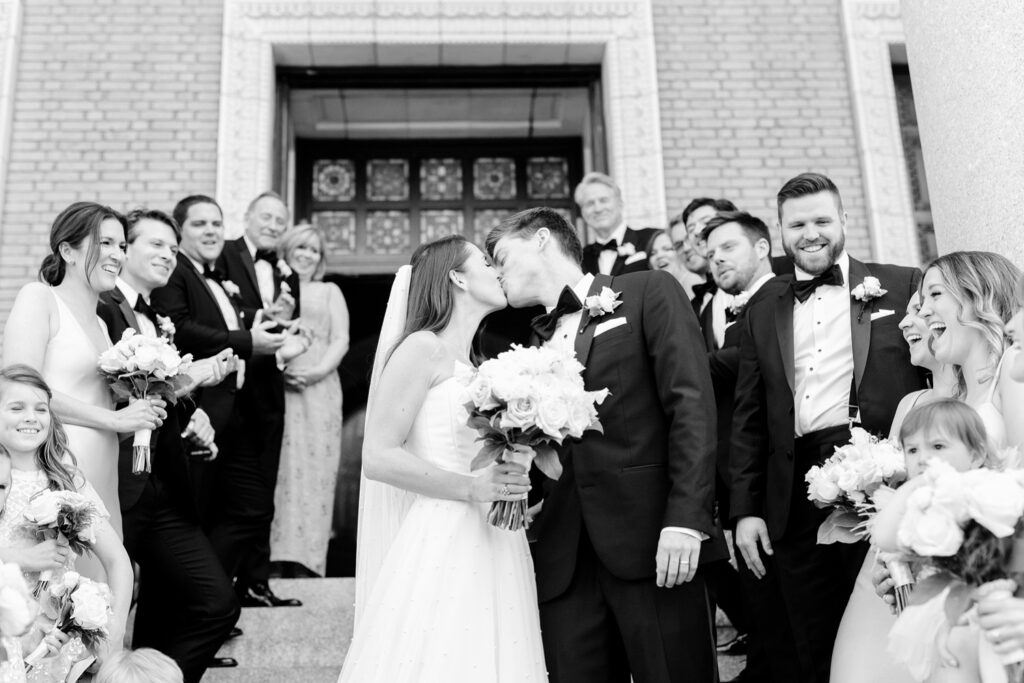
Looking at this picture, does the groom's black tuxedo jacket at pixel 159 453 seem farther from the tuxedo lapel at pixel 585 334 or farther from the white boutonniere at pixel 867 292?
the white boutonniere at pixel 867 292

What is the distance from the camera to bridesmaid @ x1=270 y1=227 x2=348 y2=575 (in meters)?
7.03

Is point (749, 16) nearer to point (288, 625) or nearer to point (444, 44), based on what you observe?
point (444, 44)

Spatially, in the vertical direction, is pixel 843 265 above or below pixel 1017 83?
below

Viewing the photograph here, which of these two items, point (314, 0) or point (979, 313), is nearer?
point (979, 313)

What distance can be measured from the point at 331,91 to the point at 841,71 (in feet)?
15.6

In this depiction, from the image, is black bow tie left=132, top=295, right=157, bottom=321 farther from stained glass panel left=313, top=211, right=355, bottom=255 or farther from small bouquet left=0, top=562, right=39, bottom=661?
stained glass panel left=313, top=211, right=355, bottom=255

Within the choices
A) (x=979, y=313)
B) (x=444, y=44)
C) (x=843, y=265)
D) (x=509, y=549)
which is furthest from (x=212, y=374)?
(x=444, y=44)

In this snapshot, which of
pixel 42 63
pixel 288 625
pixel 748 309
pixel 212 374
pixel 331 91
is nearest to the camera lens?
pixel 748 309

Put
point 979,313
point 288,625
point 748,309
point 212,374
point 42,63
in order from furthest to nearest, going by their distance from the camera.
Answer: point 42,63, point 288,625, point 212,374, point 748,309, point 979,313

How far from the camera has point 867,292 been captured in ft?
14.1

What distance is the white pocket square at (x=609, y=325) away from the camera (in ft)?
13.0

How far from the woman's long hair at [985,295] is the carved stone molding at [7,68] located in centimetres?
745

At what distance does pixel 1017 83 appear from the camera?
4352mm

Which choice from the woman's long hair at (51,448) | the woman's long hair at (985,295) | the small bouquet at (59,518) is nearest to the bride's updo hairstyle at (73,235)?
the woman's long hair at (51,448)
